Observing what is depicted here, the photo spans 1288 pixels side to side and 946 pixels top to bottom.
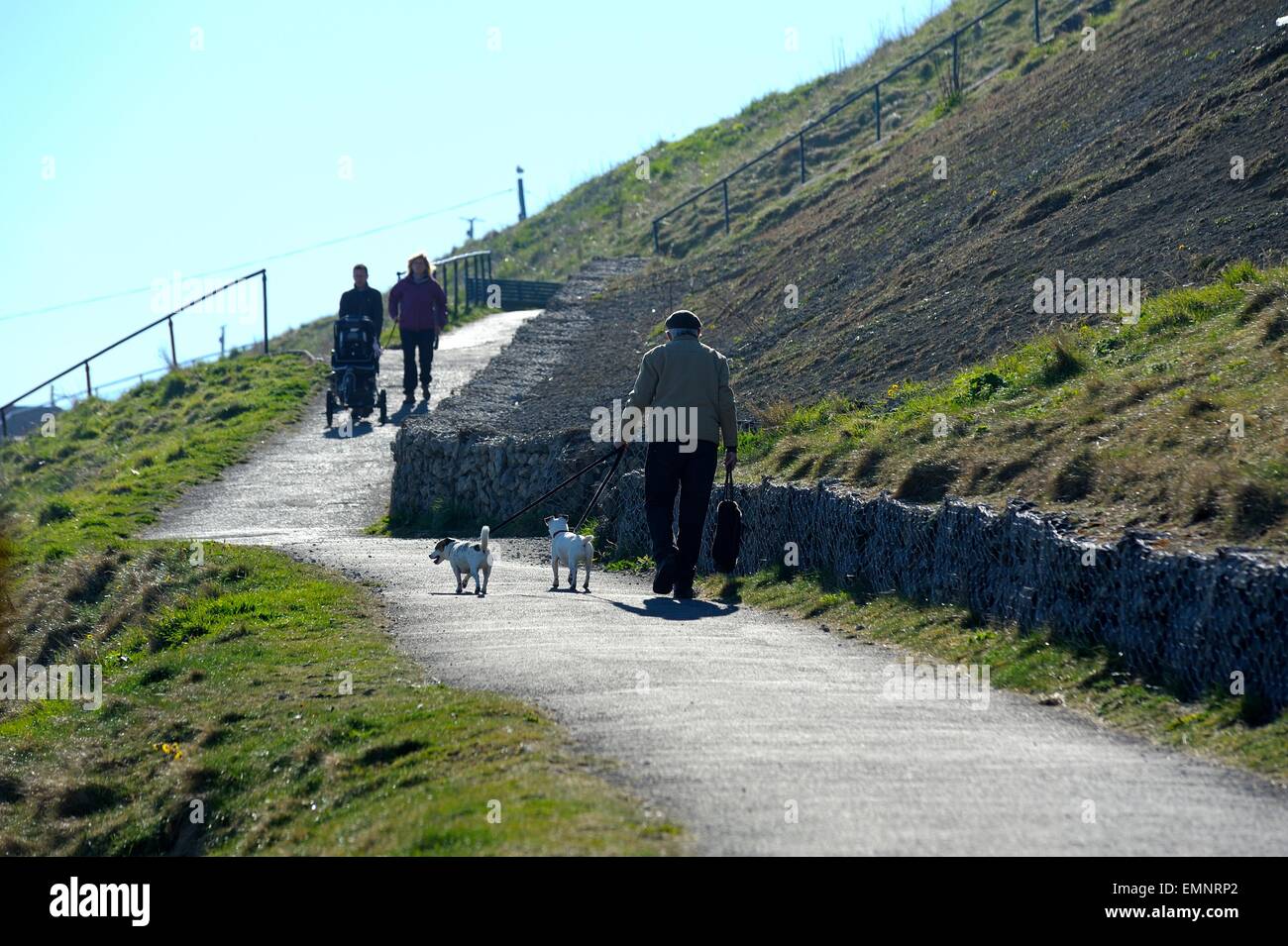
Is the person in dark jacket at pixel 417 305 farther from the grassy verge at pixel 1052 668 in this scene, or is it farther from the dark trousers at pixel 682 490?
the grassy verge at pixel 1052 668

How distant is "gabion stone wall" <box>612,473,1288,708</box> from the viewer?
7.97 meters

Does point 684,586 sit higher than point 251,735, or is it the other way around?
point 684,586

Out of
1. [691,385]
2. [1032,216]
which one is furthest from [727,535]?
[1032,216]

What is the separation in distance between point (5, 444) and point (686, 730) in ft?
102

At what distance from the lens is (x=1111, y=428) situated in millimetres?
12000

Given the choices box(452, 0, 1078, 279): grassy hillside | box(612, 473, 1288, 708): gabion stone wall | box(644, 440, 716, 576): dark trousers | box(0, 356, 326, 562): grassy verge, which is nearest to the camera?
box(612, 473, 1288, 708): gabion stone wall

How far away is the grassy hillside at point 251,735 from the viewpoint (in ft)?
23.5

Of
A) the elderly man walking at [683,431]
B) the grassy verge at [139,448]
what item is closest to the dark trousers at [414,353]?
the grassy verge at [139,448]

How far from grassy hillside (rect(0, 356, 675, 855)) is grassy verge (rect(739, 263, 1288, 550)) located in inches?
155

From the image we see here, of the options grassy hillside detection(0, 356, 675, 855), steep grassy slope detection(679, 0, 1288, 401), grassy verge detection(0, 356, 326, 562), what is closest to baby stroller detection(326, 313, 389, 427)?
grassy verge detection(0, 356, 326, 562)

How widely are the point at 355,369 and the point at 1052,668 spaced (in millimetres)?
19847

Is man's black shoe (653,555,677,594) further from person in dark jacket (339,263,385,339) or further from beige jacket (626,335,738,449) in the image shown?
person in dark jacket (339,263,385,339)

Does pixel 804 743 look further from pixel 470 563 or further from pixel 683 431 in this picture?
pixel 470 563

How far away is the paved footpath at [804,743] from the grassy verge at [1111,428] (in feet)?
5.16
